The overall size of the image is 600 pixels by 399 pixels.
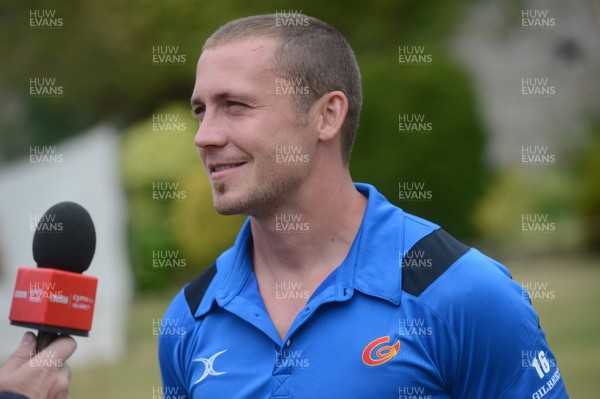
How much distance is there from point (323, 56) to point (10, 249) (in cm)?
798

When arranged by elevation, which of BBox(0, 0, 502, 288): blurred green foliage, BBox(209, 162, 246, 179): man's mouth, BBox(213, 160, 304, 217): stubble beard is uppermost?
BBox(0, 0, 502, 288): blurred green foliage

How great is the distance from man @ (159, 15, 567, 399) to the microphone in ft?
1.96

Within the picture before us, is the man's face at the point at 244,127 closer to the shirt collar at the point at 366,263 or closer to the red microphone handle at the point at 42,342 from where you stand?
the shirt collar at the point at 366,263

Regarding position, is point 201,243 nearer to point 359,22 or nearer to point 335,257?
point 359,22

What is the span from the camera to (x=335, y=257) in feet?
11.6

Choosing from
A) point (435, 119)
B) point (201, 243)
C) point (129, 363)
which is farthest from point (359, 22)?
point (129, 363)

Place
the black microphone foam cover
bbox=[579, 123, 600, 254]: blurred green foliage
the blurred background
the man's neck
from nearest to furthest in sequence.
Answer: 1. the black microphone foam cover
2. the man's neck
3. the blurred background
4. bbox=[579, 123, 600, 254]: blurred green foliage

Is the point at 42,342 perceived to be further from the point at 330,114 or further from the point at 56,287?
the point at 330,114

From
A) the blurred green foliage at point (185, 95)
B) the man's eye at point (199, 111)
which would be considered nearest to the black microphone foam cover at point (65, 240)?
the man's eye at point (199, 111)

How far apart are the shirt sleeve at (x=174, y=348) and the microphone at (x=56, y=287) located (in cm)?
60

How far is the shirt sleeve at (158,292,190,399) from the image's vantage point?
3.67m

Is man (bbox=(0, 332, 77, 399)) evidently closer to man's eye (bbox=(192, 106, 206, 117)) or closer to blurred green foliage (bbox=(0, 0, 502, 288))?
man's eye (bbox=(192, 106, 206, 117))

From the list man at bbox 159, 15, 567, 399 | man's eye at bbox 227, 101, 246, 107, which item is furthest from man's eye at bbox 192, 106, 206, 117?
man's eye at bbox 227, 101, 246, 107

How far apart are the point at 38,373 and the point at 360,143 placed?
14.5 metres
